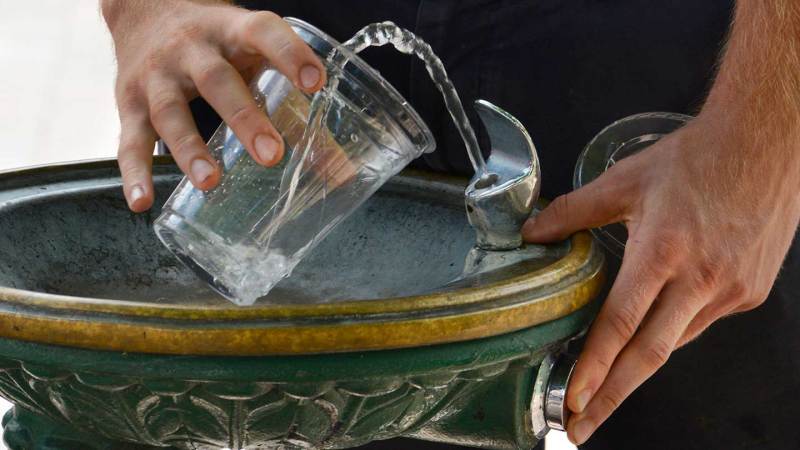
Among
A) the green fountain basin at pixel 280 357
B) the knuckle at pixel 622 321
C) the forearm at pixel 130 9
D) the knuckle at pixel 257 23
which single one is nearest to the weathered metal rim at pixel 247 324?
the green fountain basin at pixel 280 357

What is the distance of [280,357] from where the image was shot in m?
0.79

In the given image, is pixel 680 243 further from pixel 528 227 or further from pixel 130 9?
pixel 130 9

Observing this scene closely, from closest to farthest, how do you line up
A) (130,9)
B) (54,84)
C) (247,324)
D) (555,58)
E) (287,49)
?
(247,324) → (287,49) → (130,9) → (555,58) → (54,84)

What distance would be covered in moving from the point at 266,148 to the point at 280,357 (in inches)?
A: 6.3

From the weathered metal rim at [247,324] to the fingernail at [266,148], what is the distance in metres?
0.13

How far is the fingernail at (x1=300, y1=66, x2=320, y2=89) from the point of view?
86 centimetres

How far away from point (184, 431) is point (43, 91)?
10.0 feet

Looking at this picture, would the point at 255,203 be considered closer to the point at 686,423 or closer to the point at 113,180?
the point at 113,180

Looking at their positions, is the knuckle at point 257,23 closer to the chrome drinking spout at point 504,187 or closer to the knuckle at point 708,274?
the chrome drinking spout at point 504,187

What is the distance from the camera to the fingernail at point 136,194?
94 cm

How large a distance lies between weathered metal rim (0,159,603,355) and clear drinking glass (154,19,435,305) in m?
0.13

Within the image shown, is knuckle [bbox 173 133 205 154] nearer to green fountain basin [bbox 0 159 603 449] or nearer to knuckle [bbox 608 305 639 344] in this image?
green fountain basin [bbox 0 159 603 449]

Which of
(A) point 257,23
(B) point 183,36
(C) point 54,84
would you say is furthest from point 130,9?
(C) point 54,84

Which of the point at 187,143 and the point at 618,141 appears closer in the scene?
the point at 187,143
